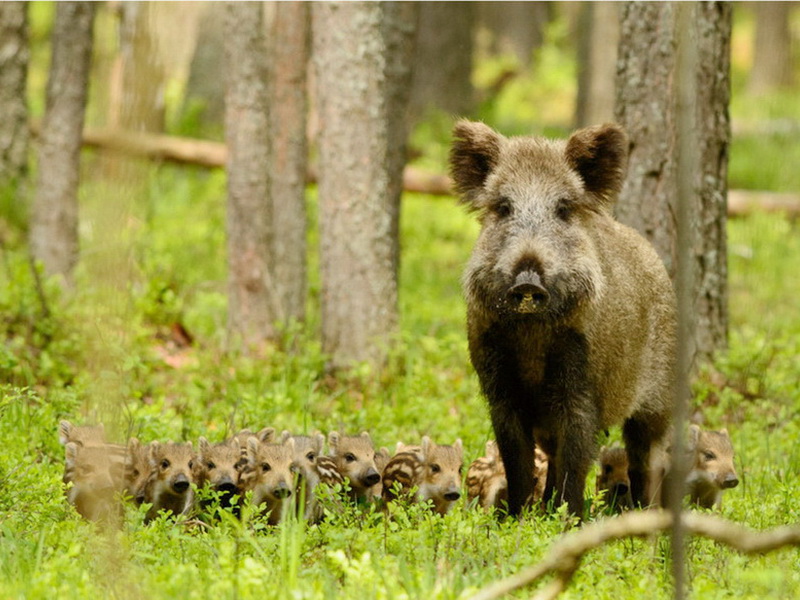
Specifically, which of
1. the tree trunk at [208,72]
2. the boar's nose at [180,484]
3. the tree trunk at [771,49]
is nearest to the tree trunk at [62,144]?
the boar's nose at [180,484]

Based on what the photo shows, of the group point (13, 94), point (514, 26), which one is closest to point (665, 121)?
point (13, 94)

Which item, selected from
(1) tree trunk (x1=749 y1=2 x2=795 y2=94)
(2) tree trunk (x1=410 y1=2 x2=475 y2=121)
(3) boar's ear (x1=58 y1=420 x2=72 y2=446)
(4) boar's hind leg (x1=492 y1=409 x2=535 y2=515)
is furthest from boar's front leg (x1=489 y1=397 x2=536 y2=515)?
(1) tree trunk (x1=749 y1=2 x2=795 y2=94)

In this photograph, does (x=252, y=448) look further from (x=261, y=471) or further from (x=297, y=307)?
(x=297, y=307)

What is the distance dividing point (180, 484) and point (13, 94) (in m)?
8.15

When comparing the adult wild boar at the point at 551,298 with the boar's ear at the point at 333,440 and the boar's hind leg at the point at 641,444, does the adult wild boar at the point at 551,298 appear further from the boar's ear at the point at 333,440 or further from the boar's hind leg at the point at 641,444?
the boar's ear at the point at 333,440

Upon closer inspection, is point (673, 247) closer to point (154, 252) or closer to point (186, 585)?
point (186, 585)

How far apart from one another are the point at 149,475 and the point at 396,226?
5.04 metres

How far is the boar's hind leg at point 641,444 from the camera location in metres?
7.03

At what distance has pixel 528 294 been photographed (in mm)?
5488

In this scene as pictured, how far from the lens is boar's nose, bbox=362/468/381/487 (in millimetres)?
6340

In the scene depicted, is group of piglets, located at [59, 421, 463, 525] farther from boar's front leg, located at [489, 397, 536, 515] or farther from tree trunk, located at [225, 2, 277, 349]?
tree trunk, located at [225, 2, 277, 349]

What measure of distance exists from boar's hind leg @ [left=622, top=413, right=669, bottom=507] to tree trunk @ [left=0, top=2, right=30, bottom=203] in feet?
26.9

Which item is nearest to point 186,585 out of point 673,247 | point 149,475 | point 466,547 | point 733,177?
point 466,547

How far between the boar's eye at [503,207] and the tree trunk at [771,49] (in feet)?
80.0
